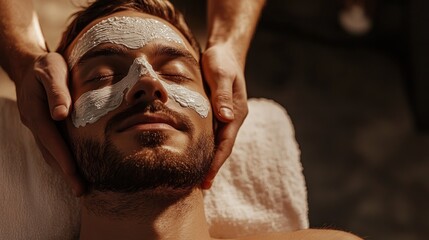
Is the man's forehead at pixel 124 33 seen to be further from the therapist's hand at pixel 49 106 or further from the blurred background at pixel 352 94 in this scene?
the blurred background at pixel 352 94

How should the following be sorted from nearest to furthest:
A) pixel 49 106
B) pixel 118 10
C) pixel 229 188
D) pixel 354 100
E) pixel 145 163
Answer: pixel 145 163 → pixel 49 106 → pixel 118 10 → pixel 229 188 → pixel 354 100

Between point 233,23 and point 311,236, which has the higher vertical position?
point 233,23

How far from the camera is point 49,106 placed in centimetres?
130

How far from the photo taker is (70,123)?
1.30 metres

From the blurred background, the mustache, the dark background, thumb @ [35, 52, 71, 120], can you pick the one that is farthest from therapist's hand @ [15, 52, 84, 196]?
the dark background

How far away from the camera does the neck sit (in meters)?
1.25

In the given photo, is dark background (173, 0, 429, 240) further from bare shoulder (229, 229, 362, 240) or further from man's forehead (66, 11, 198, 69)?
man's forehead (66, 11, 198, 69)

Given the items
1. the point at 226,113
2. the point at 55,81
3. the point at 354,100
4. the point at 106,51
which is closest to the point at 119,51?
the point at 106,51

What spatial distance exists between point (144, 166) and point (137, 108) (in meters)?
0.11

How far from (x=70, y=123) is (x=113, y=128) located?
0.12 meters

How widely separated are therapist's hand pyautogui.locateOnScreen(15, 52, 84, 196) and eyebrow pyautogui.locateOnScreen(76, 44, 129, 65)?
57mm

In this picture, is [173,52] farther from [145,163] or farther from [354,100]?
[354,100]

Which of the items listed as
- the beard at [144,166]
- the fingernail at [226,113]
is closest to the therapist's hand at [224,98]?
the fingernail at [226,113]

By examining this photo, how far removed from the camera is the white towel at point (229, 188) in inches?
53.9
